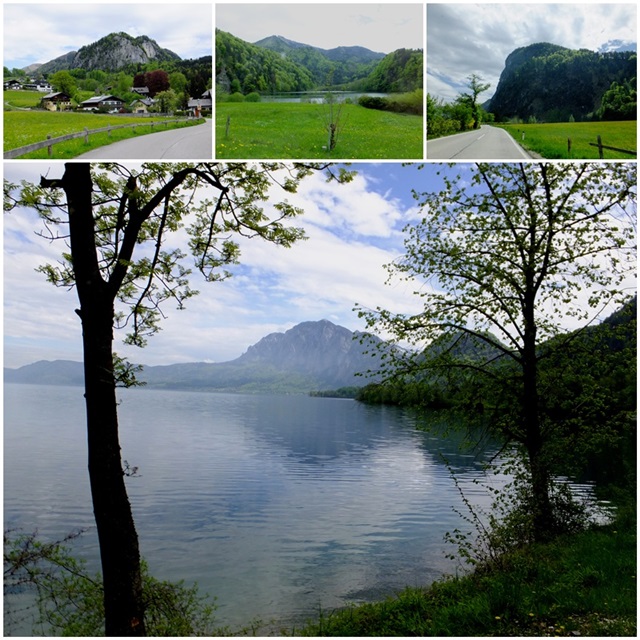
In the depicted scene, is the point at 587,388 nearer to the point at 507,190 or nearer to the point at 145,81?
the point at 507,190

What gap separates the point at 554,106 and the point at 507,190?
131 cm

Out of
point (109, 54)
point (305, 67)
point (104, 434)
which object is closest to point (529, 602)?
point (104, 434)

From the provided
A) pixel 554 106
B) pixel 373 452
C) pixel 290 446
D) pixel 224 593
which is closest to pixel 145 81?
pixel 554 106

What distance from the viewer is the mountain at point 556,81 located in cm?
625

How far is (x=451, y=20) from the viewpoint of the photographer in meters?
6.04

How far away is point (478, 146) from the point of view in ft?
22.1

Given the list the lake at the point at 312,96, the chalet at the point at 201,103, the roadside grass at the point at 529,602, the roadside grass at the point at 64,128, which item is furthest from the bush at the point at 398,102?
the roadside grass at the point at 529,602

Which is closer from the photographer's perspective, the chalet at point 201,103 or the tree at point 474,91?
the chalet at point 201,103

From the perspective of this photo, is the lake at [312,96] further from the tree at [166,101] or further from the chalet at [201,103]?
the tree at [166,101]

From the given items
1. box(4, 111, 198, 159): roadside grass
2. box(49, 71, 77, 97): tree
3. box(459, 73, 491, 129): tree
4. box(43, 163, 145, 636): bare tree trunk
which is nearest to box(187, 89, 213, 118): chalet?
box(4, 111, 198, 159): roadside grass

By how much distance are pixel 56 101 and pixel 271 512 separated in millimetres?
12970

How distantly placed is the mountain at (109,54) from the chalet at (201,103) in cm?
44

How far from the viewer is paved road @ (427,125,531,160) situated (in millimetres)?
6398

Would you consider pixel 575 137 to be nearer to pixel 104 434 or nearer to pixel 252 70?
Answer: pixel 252 70
